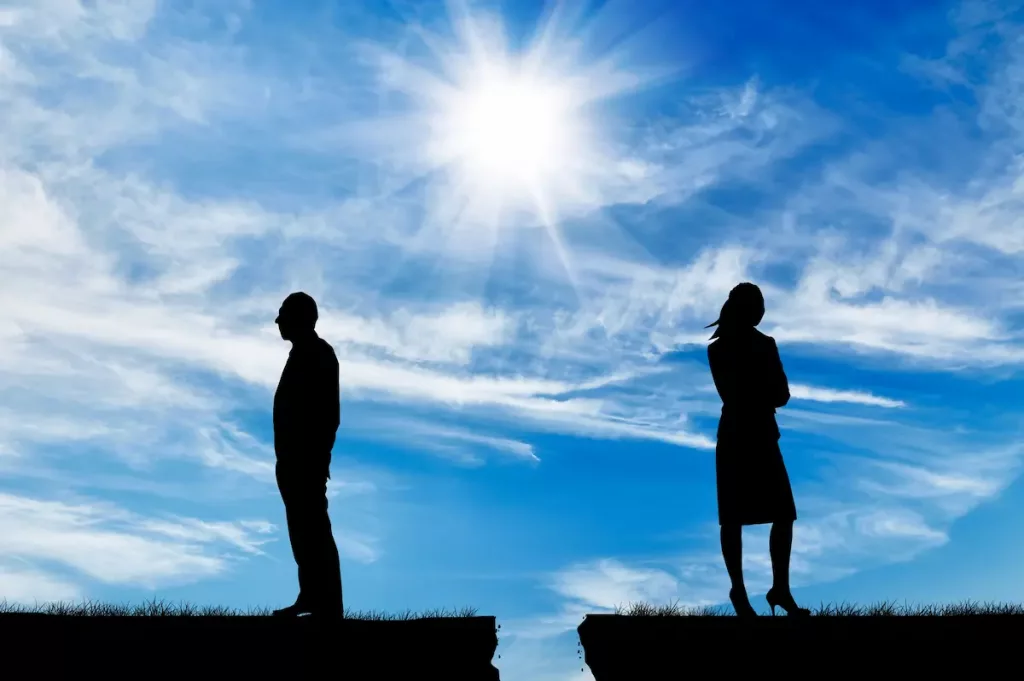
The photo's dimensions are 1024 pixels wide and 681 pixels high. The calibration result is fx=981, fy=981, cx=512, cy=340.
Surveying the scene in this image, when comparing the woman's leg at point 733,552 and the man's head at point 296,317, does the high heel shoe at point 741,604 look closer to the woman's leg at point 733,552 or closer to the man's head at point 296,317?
the woman's leg at point 733,552

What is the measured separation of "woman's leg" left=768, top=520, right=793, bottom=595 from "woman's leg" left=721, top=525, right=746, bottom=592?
0.28m

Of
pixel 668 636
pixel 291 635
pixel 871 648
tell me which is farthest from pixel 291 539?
pixel 871 648

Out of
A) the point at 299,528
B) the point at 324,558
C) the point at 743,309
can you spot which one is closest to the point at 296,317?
the point at 299,528

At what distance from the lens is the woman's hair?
8.51 m

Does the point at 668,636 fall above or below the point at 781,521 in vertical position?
below

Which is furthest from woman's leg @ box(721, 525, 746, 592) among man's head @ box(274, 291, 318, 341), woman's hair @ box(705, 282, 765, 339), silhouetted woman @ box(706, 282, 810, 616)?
man's head @ box(274, 291, 318, 341)

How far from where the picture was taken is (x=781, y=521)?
8.23 m

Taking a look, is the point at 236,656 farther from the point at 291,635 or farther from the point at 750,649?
the point at 750,649

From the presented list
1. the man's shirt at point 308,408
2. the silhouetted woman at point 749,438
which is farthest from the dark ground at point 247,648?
the silhouetted woman at point 749,438

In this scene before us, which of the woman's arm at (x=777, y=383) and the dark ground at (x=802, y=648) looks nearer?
the dark ground at (x=802, y=648)

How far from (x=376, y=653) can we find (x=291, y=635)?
0.63 meters

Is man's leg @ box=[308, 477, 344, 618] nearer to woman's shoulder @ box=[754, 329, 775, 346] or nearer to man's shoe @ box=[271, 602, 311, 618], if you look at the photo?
man's shoe @ box=[271, 602, 311, 618]

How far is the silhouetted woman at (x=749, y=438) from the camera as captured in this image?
324 inches

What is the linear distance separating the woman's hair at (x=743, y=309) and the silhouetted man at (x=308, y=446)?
11.2ft
